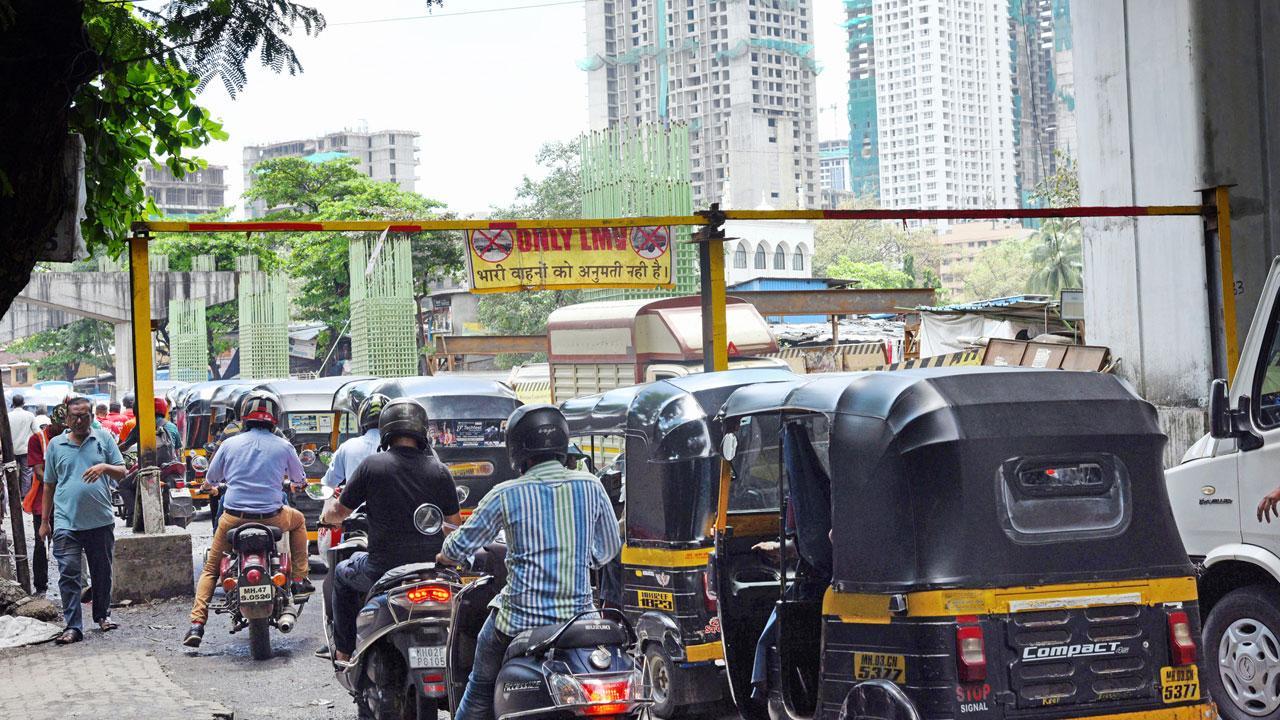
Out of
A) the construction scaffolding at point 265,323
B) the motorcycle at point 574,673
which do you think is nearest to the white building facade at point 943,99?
the construction scaffolding at point 265,323

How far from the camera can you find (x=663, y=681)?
7.93 metres

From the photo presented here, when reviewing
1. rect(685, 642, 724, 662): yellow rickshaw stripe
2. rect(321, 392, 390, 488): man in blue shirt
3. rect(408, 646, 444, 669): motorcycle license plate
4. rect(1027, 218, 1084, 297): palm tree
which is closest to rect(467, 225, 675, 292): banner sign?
rect(321, 392, 390, 488): man in blue shirt

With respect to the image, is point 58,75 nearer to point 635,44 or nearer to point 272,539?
point 272,539

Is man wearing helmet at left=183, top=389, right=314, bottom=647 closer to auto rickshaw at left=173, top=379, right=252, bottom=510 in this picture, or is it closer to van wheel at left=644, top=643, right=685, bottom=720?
van wheel at left=644, top=643, right=685, bottom=720

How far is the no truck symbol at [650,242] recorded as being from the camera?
41.1 ft

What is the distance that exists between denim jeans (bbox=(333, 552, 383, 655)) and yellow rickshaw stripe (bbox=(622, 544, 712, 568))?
6.12 ft

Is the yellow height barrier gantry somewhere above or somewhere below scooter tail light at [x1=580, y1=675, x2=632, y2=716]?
above

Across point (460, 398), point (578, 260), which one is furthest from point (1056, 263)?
point (578, 260)

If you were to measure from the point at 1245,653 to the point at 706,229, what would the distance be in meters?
4.78

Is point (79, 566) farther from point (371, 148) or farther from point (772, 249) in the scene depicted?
point (371, 148)

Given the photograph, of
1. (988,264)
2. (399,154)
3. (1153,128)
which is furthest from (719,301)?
(399,154)

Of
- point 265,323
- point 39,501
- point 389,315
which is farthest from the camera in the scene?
point 265,323

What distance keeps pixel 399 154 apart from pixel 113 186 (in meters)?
177

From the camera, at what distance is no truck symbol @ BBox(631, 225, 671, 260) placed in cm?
1252
